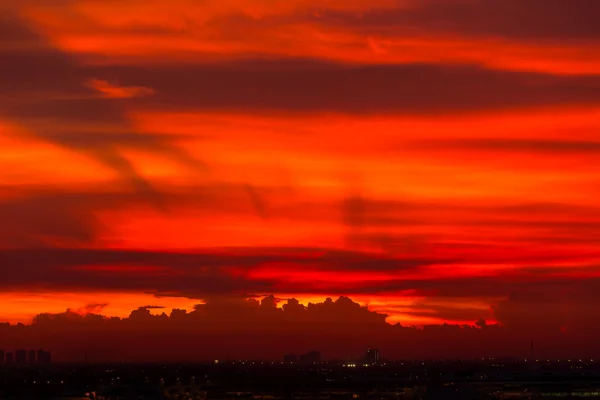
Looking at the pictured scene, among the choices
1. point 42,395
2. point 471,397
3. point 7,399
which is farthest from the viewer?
point 42,395

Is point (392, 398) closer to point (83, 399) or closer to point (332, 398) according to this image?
point (332, 398)

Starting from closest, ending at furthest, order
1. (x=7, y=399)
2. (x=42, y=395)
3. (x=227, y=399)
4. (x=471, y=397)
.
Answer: (x=471, y=397) < (x=227, y=399) < (x=7, y=399) < (x=42, y=395)

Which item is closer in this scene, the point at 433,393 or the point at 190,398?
the point at 433,393

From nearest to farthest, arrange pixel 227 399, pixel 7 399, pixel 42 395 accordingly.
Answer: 1. pixel 227 399
2. pixel 7 399
3. pixel 42 395

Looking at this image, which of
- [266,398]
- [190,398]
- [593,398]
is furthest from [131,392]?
→ [593,398]

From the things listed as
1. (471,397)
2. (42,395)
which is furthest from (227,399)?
(42,395)

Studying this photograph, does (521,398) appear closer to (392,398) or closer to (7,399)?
(392,398)

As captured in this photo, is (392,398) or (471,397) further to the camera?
(392,398)

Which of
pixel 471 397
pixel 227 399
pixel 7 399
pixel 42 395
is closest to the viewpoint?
pixel 471 397

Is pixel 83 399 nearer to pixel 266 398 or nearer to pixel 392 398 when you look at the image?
pixel 266 398
